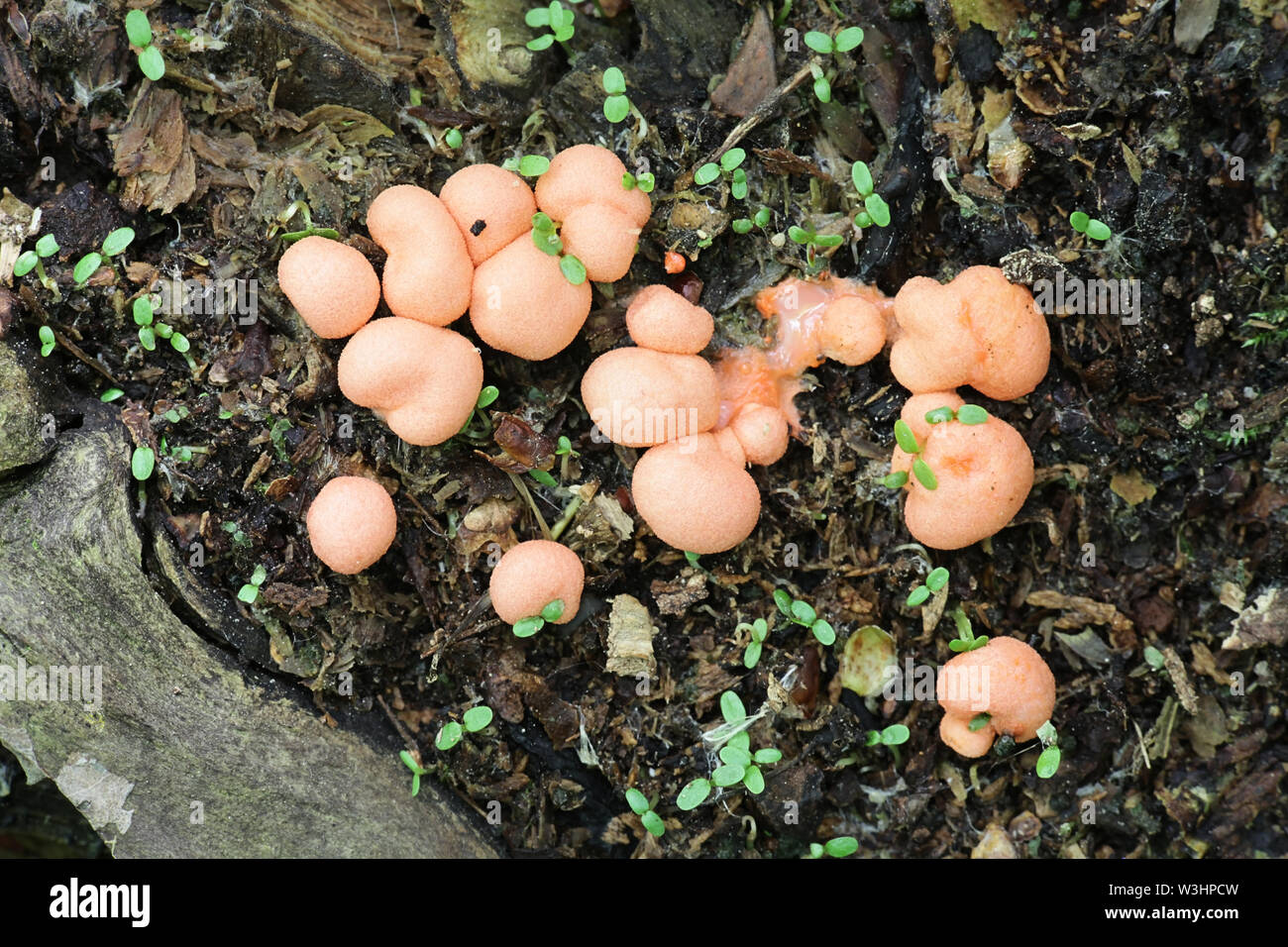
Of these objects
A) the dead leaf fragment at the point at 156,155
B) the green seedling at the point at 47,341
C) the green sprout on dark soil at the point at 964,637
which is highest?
the dead leaf fragment at the point at 156,155

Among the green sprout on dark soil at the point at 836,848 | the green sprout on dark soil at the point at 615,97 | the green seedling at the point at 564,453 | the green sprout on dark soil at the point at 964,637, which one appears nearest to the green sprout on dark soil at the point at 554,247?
the green sprout on dark soil at the point at 615,97

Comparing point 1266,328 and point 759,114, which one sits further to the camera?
point 759,114

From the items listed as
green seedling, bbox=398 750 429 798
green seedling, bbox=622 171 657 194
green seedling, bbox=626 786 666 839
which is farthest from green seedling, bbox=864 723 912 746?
green seedling, bbox=622 171 657 194

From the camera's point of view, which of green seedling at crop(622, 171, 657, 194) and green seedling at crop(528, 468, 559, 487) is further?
green seedling at crop(528, 468, 559, 487)

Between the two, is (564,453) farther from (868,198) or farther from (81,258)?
(81,258)

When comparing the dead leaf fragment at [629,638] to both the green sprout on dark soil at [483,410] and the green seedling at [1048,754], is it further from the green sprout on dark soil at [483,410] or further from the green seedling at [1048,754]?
the green seedling at [1048,754]

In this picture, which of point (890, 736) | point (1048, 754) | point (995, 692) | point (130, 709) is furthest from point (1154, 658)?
point (130, 709)

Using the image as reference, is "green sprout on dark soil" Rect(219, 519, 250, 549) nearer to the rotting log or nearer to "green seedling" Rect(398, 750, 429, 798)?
the rotting log
